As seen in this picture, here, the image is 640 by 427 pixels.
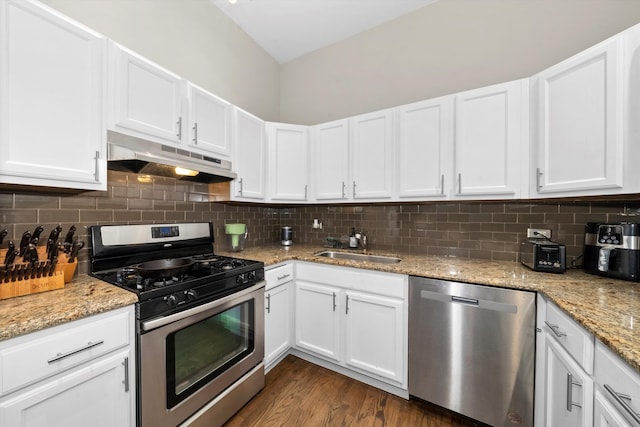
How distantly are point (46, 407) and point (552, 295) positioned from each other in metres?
2.16

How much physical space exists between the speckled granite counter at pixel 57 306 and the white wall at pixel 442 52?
8.37ft

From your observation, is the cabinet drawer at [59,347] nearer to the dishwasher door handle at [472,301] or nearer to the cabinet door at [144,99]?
the cabinet door at [144,99]

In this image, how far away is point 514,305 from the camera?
139cm

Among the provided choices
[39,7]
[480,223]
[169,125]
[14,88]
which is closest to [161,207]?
[169,125]

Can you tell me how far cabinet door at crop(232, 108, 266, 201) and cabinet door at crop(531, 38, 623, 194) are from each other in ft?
6.96

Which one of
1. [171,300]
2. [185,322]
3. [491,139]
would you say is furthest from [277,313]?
[491,139]

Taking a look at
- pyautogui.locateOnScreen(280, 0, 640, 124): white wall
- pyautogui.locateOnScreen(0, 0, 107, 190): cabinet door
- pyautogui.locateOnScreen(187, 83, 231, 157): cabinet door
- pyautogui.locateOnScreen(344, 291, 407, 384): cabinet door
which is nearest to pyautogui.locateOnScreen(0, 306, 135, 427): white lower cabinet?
pyautogui.locateOnScreen(0, 0, 107, 190): cabinet door

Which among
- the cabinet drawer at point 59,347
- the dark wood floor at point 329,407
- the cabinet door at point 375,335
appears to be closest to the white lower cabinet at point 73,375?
the cabinet drawer at point 59,347

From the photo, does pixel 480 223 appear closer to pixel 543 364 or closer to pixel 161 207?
pixel 543 364

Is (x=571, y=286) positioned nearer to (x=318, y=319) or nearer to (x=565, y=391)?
(x=565, y=391)

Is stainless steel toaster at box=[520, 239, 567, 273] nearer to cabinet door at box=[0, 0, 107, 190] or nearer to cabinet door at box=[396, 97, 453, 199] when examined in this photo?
cabinet door at box=[396, 97, 453, 199]

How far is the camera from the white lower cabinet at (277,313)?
77.2 inches

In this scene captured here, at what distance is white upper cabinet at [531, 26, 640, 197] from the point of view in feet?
3.88

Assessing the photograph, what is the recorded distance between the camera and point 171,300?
1.23 metres
